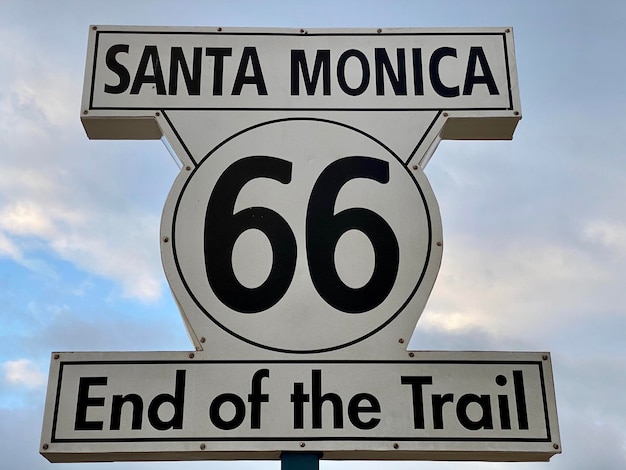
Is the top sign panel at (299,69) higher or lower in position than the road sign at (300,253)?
higher

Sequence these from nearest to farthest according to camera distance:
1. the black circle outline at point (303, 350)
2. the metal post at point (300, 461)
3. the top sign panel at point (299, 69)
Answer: the metal post at point (300, 461) < the black circle outline at point (303, 350) < the top sign panel at point (299, 69)

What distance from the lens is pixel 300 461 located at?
8.25 ft

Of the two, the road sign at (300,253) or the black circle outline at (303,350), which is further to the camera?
the black circle outline at (303,350)

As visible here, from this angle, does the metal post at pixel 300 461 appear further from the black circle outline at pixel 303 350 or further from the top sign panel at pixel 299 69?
the top sign panel at pixel 299 69

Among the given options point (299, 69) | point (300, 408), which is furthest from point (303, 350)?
point (299, 69)

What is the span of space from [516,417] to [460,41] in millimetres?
1552

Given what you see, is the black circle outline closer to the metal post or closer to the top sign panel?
the top sign panel

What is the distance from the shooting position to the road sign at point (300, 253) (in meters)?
2.55

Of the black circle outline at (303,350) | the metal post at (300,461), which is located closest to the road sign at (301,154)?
the black circle outline at (303,350)

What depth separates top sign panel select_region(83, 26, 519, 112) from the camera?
10.2 feet

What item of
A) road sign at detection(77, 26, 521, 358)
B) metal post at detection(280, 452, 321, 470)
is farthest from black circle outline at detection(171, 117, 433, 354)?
metal post at detection(280, 452, 321, 470)

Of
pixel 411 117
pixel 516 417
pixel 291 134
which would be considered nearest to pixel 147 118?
pixel 291 134

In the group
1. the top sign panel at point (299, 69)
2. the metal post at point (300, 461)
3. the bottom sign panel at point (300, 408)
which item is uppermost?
the top sign panel at point (299, 69)

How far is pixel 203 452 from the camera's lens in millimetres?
2510
